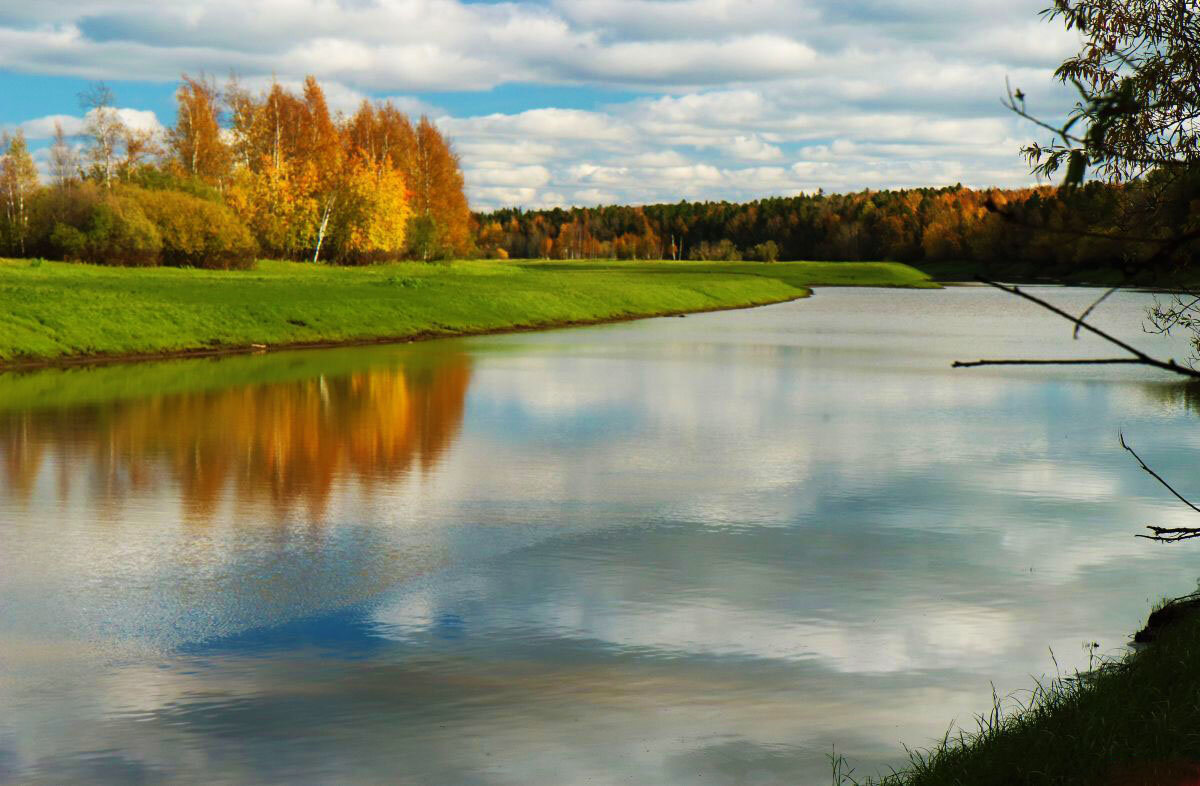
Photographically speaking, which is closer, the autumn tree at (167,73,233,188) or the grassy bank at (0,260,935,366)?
the grassy bank at (0,260,935,366)

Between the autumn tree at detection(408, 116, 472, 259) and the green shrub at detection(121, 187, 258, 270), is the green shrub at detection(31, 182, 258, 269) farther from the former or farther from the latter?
the autumn tree at detection(408, 116, 472, 259)

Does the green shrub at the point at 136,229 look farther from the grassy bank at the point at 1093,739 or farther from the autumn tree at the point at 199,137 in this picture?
the grassy bank at the point at 1093,739

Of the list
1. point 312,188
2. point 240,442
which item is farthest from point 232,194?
point 240,442

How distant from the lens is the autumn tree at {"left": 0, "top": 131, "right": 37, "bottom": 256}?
6178 centimetres

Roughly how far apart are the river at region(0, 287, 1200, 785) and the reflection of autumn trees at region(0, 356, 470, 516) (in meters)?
0.10

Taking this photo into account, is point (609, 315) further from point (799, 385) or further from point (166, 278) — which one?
point (799, 385)

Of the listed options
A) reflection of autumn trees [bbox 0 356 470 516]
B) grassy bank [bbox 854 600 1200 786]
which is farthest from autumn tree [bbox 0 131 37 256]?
grassy bank [bbox 854 600 1200 786]

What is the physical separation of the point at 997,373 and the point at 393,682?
84.4 ft

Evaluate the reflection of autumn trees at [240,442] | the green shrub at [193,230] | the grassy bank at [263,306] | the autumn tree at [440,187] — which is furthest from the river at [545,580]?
the autumn tree at [440,187]

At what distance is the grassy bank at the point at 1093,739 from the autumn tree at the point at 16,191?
63.2 metres

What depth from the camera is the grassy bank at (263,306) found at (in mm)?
33250

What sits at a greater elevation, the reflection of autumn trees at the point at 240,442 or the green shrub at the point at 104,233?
the green shrub at the point at 104,233

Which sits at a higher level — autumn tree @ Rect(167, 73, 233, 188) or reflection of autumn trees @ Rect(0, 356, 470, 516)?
autumn tree @ Rect(167, 73, 233, 188)

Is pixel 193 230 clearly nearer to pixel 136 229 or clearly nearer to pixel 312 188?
pixel 136 229
